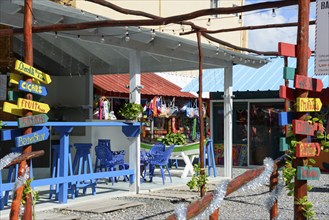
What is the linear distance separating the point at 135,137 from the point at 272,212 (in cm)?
602

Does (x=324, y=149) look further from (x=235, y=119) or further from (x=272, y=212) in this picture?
(x=235, y=119)

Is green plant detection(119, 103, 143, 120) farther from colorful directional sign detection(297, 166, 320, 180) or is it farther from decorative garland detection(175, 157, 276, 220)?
colorful directional sign detection(297, 166, 320, 180)

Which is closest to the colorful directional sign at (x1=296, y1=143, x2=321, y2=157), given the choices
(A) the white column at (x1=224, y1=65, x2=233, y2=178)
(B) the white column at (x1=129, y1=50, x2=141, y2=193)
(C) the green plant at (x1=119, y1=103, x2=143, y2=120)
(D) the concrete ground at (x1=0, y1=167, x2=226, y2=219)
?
(D) the concrete ground at (x1=0, y1=167, x2=226, y2=219)

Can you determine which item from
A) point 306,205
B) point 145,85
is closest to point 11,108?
point 306,205

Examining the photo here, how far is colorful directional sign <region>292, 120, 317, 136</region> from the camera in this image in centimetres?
473

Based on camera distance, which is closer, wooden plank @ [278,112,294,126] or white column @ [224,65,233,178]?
wooden plank @ [278,112,294,126]

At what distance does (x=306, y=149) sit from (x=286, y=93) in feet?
1.63

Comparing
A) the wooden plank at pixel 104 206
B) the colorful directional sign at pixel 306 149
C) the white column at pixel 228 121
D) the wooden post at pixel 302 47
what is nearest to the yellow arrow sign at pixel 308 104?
the wooden post at pixel 302 47

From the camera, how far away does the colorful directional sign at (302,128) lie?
473 cm

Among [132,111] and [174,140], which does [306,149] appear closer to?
[132,111]

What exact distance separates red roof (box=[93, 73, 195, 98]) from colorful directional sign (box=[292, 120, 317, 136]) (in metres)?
12.4

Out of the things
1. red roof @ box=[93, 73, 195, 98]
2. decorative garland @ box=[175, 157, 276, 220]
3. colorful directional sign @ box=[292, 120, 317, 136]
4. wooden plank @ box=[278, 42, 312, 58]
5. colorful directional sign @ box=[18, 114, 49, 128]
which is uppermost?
red roof @ box=[93, 73, 195, 98]

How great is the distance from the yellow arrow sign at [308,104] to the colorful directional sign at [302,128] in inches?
4.4

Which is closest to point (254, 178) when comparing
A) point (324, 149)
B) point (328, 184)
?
point (324, 149)
